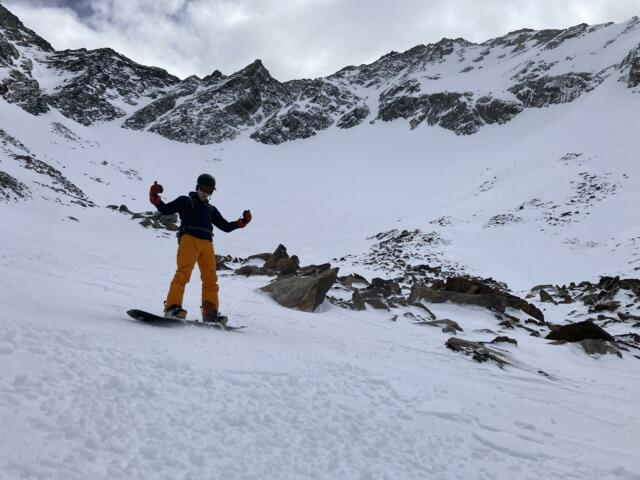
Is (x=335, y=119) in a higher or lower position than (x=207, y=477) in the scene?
higher

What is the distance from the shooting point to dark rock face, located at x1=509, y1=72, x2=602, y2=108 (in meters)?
59.0

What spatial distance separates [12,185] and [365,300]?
16.5 meters

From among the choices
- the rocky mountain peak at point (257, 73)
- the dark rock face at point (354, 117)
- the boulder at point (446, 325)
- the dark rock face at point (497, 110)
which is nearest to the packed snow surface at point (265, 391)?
the boulder at point (446, 325)

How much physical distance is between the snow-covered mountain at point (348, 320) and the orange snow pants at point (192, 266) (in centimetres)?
73

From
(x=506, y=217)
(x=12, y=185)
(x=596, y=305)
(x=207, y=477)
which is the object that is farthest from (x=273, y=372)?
(x=506, y=217)

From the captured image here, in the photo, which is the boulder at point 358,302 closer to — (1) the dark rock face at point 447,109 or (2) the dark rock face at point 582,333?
(2) the dark rock face at point 582,333

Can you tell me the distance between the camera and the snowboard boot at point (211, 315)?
19.1 ft

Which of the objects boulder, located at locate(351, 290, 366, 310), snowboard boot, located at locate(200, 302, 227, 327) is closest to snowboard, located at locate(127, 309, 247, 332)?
snowboard boot, located at locate(200, 302, 227, 327)

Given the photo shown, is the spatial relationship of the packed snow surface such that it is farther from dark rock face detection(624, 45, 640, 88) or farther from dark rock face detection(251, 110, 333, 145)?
dark rock face detection(251, 110, 333, 145)

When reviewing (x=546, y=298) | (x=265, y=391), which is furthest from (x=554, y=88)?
(x=265, y=391)

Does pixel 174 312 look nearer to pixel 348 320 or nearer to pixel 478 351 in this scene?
pixel 348 320

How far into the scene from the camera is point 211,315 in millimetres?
5855

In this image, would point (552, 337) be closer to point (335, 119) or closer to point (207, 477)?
point (207, 477)

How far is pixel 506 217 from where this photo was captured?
26625 mm
